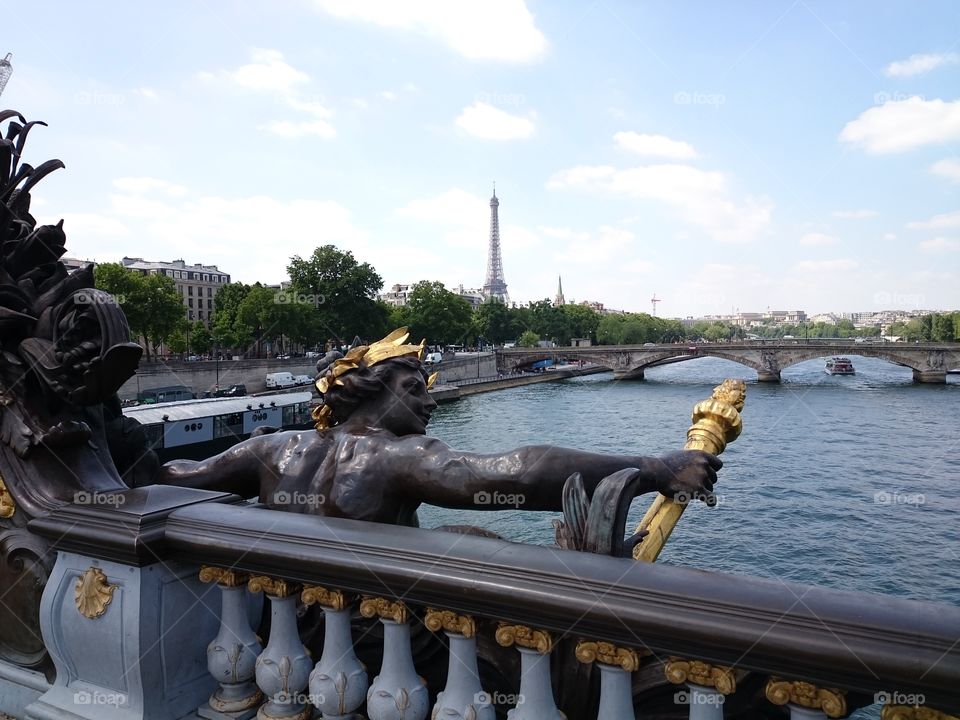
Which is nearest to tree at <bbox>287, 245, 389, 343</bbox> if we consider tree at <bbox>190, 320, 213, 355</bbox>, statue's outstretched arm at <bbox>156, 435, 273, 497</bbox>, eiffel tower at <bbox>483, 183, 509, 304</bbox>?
tree at <bbox>190, 320, 213, 355</bbox>

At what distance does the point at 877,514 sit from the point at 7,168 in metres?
19.5

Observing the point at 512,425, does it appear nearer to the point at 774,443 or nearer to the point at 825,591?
the point at 774,443

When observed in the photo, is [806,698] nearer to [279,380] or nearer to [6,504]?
[6,504]

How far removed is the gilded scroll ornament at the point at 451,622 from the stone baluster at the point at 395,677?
0.34ft

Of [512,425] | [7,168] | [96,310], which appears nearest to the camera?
[96,310]

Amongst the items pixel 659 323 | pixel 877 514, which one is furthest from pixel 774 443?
pixel 659 323

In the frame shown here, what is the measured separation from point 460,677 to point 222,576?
813mm

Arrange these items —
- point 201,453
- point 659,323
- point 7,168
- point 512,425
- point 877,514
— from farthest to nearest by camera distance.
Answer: point 659,323, point 512,425, point 201,453, point 877,514, point 7,168

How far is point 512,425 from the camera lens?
1336 inches

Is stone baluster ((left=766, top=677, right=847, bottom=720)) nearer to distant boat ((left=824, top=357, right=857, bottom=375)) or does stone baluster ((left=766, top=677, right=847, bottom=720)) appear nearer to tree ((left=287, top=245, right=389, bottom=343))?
tree ((left=287, top=245, right=389, bottom=343))

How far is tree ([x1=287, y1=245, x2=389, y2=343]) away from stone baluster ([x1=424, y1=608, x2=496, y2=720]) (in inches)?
2137

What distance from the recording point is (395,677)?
1941mm

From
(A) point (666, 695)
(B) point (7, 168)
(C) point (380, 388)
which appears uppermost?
(B) point (7, 168)

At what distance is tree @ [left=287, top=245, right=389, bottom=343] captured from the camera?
55719 mm
